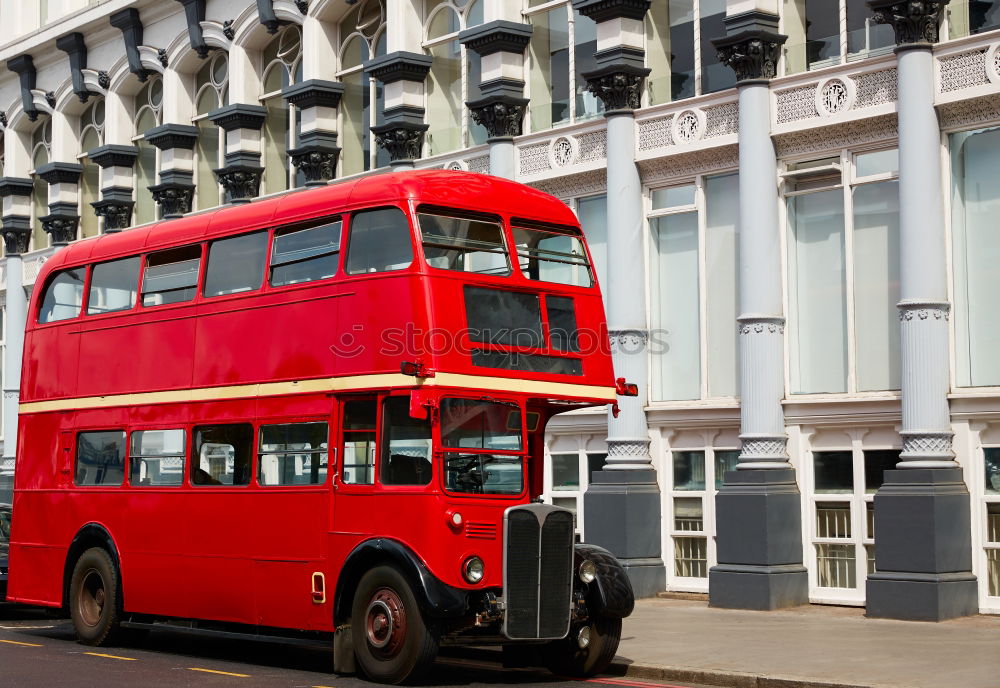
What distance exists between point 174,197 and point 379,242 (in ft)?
65.1

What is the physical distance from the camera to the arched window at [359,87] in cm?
2842

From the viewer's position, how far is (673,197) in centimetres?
2267

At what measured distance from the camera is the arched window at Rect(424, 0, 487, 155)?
26.5 m

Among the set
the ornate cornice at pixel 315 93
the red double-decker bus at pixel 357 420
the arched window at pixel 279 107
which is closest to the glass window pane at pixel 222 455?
the red double-decker bus at pixel 357 420

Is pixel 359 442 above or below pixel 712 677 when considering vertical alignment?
above

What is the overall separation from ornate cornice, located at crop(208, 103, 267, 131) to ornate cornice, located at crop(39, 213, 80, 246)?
7.34 metres

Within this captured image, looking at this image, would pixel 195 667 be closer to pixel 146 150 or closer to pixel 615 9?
pixel 615 9

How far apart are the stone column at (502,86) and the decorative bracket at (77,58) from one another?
1396 centimetres

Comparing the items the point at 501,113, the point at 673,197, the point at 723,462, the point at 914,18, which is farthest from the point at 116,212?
the point at 914,18

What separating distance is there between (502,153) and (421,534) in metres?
12.6

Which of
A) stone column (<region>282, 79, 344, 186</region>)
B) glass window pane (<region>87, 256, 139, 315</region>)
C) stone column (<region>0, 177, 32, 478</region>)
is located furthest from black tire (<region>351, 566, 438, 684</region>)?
stone column (<region>0, 177, 32, 478</region>)

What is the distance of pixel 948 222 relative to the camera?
62.4ft

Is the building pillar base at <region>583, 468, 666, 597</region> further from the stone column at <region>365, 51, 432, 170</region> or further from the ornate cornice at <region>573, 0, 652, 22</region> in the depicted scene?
the stone column at <region>365, 51, 432, 170</region>

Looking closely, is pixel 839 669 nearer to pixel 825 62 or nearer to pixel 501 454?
pixel 501 454
